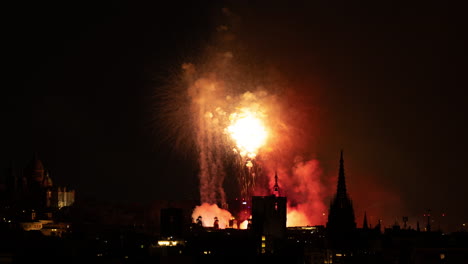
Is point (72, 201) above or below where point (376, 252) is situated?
above

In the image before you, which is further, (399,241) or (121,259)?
(399,241)

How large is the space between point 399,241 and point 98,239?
44.8 meters

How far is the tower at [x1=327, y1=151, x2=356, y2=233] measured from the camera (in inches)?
4715

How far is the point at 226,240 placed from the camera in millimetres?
121875

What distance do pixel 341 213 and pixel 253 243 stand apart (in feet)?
44.2

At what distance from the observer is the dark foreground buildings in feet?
338

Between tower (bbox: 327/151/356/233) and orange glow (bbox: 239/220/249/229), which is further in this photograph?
orange glow (bbox: 239/220/249/229)

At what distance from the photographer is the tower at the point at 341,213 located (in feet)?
393

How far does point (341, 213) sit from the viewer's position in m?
121

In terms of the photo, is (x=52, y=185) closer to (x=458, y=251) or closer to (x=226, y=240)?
(x=226, y=240)

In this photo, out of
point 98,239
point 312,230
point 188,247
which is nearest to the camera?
point 188,247

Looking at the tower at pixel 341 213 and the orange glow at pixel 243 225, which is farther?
the orange glow at pixel 243 225

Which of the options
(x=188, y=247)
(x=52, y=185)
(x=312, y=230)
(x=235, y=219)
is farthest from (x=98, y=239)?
(x=52, y=185)

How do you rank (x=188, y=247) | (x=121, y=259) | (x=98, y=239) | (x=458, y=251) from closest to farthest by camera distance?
(x=458, y=251), (x=121, y=259), (x=188, y=247), (x=98, y=239)
